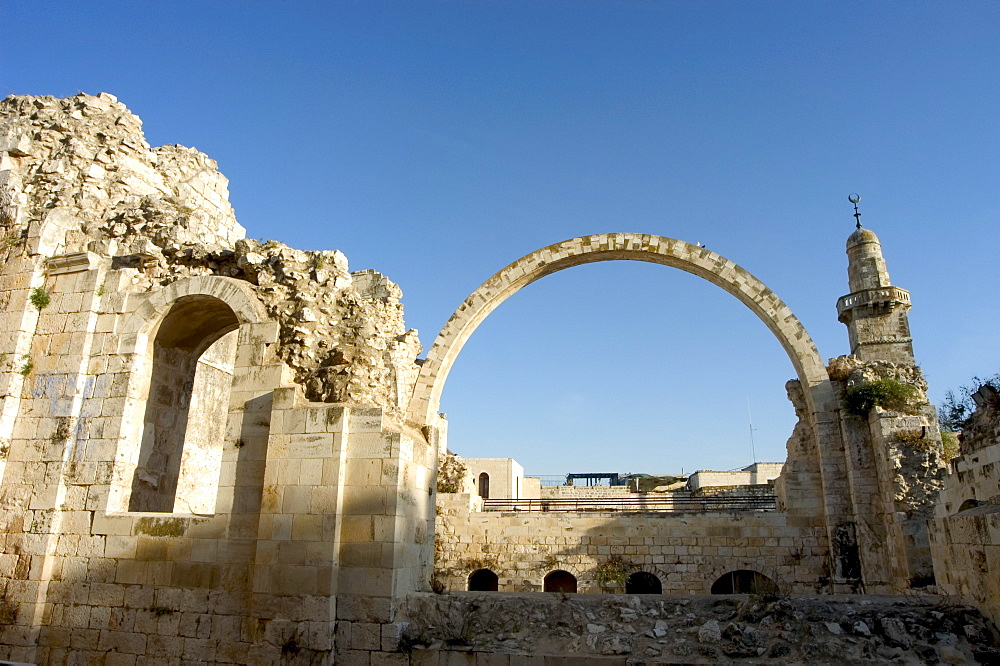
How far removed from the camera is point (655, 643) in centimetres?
516

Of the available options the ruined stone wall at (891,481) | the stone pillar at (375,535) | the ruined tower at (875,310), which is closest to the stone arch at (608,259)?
the ruined stone wall at (891,481)

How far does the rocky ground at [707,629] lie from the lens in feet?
16.1

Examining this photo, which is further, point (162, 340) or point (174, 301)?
point (162, 340)

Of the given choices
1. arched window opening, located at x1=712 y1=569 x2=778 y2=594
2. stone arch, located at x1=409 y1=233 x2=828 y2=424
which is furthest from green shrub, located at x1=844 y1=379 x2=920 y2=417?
arched window opening, located at x1=712 y1=569 x2=778 y2=594

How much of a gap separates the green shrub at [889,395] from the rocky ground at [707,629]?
509 cm

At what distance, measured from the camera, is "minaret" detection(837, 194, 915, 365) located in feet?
50.2

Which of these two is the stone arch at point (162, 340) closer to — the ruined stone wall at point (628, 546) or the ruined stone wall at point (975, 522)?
the ruined stone wall at point (975, 522)

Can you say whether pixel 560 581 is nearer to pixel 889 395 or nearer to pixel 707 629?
pixel 889 395

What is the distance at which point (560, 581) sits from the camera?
1280cm

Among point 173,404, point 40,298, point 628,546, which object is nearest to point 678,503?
point 628,546

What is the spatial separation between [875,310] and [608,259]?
7.96m

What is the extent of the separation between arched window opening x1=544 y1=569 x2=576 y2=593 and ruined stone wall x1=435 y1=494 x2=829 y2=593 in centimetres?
35

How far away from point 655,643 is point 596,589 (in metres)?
7.26

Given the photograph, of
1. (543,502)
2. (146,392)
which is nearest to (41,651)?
(146,392)
